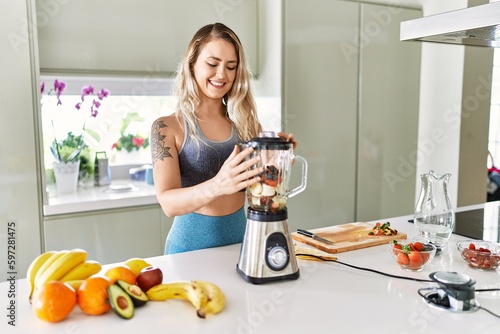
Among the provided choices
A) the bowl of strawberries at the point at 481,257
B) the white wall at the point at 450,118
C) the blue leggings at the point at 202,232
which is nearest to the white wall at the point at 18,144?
the blue leggings at the point at 202,232

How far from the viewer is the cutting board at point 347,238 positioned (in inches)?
57.6

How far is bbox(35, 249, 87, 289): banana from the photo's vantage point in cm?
103

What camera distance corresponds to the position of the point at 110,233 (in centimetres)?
241

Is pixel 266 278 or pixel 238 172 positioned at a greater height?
pixel 238 172

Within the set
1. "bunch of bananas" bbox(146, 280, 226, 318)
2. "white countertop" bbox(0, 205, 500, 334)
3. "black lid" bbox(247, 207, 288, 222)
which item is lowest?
"white countertop" bbox(0, 205, 500, 334)

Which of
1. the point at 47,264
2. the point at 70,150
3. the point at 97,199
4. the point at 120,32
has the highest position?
the point at 120,32

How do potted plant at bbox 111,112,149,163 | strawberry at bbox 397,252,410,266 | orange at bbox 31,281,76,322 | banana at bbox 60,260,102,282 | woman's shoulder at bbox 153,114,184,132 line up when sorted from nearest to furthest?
orange at bbox 31,281,76,322, banana at bbox 60,260,102,282, strawberry at bbox 397,252,410,266, woman's shoulder at bbox 153,114,184,132, potted plant at bbox 111,112,149,163

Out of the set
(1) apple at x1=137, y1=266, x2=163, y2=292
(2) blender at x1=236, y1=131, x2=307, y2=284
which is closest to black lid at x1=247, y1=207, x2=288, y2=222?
(2) blender at x1=236, y1=131, x2=307, y2=284

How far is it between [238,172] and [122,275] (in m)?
0.37

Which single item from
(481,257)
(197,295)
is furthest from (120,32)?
(481,257)

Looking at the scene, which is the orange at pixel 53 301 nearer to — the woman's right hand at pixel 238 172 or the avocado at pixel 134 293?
the avocado at pixel 134 293

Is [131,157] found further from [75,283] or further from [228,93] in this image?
[75,283]

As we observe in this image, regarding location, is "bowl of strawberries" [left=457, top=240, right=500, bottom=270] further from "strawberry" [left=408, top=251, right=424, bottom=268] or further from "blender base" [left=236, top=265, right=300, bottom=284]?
"blender base" [left=236, top=265, right=300, bottom=284]

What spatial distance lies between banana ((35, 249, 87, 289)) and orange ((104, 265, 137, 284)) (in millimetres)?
78
